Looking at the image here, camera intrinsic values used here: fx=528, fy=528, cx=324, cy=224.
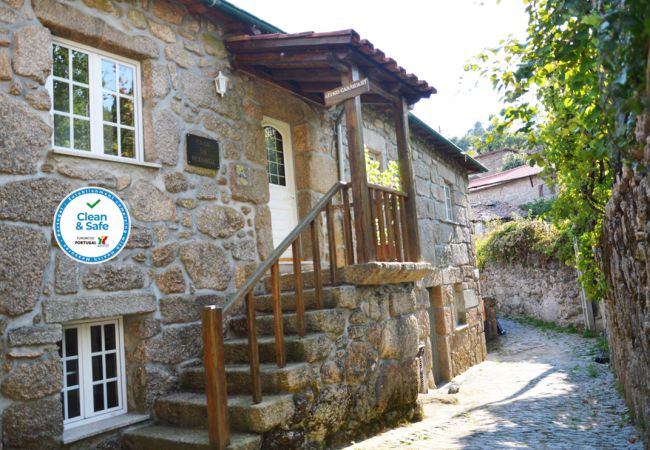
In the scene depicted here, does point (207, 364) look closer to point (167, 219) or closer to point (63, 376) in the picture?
point (63, 376)

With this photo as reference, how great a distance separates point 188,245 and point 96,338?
3.20 ft

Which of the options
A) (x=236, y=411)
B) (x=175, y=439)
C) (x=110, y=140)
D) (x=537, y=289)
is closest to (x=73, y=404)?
(x=175, y=439)

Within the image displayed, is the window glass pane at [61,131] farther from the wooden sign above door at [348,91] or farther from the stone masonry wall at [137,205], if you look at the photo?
the wooden sign above door at [348,91]

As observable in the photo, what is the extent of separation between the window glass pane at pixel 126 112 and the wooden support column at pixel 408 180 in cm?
265

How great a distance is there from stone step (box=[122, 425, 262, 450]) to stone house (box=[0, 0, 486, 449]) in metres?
0.02

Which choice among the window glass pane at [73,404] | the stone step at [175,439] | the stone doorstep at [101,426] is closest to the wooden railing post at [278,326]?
the stone step at [175,439]

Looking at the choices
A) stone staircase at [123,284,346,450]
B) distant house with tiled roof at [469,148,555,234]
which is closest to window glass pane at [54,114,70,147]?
stone staircase at [123,284,346,450]

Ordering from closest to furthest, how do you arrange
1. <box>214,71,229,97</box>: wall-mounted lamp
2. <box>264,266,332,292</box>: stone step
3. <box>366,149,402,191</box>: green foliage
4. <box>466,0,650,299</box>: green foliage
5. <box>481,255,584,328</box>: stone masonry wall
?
1. <box>466,0,650,299</box>: green foliage
2. <box>214,71,229,97</box>: wall-mounted lamp
3. <box>264,266,332,292</box>: stone step
4. <box>366,149,402,191</box>: green foliage
5. <box>481,255,584,328</box>: stone masonry wall

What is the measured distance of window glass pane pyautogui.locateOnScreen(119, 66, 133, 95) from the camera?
416 centimetres

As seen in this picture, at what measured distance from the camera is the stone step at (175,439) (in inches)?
126

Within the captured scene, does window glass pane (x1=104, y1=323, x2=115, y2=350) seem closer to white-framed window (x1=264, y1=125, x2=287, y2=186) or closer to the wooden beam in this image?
white-framed window (x1=264, y1=125, x2=287, y2=186)

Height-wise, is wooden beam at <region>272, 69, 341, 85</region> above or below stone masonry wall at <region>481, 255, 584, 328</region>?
above

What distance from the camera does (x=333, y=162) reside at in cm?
629

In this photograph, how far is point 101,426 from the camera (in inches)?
141
